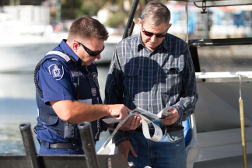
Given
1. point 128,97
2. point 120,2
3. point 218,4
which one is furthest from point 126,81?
point 120,2

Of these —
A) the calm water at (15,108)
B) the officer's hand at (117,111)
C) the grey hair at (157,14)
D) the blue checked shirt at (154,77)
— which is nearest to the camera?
the officer's hand at (117,111)

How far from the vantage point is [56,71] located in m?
2.50

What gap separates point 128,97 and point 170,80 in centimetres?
31

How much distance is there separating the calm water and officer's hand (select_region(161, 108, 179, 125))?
3581mm

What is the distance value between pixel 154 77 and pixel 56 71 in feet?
2.62

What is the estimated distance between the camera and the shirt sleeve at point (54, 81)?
2.46 meters

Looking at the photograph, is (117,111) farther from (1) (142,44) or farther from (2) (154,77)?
(1) (142,44)

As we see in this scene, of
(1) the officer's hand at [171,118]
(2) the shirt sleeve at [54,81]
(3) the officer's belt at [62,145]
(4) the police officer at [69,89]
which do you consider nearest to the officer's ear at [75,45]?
(4) the police officer at [69,89]

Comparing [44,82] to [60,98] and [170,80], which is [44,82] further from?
[170,80]

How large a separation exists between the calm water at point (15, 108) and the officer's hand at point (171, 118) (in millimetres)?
3581

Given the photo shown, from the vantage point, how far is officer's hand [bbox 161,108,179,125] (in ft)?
9.73

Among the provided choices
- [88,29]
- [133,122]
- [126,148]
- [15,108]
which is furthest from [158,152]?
[15,108]

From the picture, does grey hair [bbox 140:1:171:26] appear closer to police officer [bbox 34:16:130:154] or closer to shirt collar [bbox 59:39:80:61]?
police officer [bbox 34:16:130:154]

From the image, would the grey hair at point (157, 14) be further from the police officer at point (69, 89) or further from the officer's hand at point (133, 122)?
the officer's hand at point (133, 122)
